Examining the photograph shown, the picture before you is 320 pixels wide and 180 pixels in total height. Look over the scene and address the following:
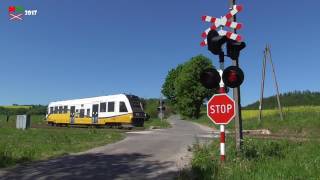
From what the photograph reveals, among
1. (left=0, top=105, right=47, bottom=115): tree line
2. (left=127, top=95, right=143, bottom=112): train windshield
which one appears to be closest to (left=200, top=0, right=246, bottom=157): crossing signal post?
(left=127, top=95, right=143, bottom=112): train windshield

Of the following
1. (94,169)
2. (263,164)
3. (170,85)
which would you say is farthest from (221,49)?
(170,85)

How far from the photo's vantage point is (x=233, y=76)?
978 centimetres

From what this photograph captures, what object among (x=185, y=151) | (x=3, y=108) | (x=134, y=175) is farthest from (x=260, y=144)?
(x=3, y=108)

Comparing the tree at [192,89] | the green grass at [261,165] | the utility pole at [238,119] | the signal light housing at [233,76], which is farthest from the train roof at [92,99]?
the tree at [192,89]

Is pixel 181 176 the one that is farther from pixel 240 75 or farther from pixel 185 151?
pixel 185 151

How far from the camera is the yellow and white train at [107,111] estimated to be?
113 feet

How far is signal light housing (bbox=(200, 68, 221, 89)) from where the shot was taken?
9.89 meters

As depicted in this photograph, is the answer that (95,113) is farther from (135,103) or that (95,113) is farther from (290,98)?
(290,98)

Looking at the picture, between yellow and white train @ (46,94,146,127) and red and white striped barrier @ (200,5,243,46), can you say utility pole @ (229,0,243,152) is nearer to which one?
red and white striped barrier @ (200,5,243,46)

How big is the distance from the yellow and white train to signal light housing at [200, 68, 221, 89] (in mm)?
24178

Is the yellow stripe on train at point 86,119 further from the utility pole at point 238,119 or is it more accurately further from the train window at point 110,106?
the utility pole at point 238,119

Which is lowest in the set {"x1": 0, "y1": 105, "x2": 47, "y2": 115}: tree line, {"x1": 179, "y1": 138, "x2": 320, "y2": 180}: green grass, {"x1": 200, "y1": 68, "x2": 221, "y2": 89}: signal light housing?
{"x1": 179, "y1": 138, "x2": 320, "y2": 180}: green grass

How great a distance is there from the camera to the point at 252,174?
27.6 ft

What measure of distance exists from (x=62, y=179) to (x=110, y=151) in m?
6.00
